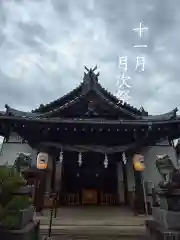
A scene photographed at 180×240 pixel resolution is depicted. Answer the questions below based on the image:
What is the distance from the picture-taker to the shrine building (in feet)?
37.3

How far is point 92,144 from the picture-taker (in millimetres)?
11938

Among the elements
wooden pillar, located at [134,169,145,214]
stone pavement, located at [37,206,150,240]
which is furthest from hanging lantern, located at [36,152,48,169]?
wooden pillar, located at [134,169,145,214]

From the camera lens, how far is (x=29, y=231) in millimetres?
4684

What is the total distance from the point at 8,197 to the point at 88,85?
34.5ft

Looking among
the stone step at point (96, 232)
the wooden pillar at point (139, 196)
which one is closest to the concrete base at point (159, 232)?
the stone step at point (96, 232)

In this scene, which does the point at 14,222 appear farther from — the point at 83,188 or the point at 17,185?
the point at 83,188

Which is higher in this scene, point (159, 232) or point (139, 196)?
point (139, 196)

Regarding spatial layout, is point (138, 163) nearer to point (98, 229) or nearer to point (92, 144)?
point (92, 144)

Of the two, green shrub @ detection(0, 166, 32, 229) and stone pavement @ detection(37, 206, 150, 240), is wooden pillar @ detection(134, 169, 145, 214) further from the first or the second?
Result: green shrub @ detection(0, 166, 32, 229)


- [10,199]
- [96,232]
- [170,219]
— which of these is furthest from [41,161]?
[170,219]

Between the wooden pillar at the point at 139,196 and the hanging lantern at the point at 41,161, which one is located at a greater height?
the hanging lantern at the point at 41,161

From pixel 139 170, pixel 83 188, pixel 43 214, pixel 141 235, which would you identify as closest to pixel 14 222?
pixel 141 235

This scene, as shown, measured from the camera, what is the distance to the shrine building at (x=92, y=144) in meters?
11.4

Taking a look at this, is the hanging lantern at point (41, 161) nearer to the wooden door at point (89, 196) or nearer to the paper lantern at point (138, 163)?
the wooden door at point (89, 196)
